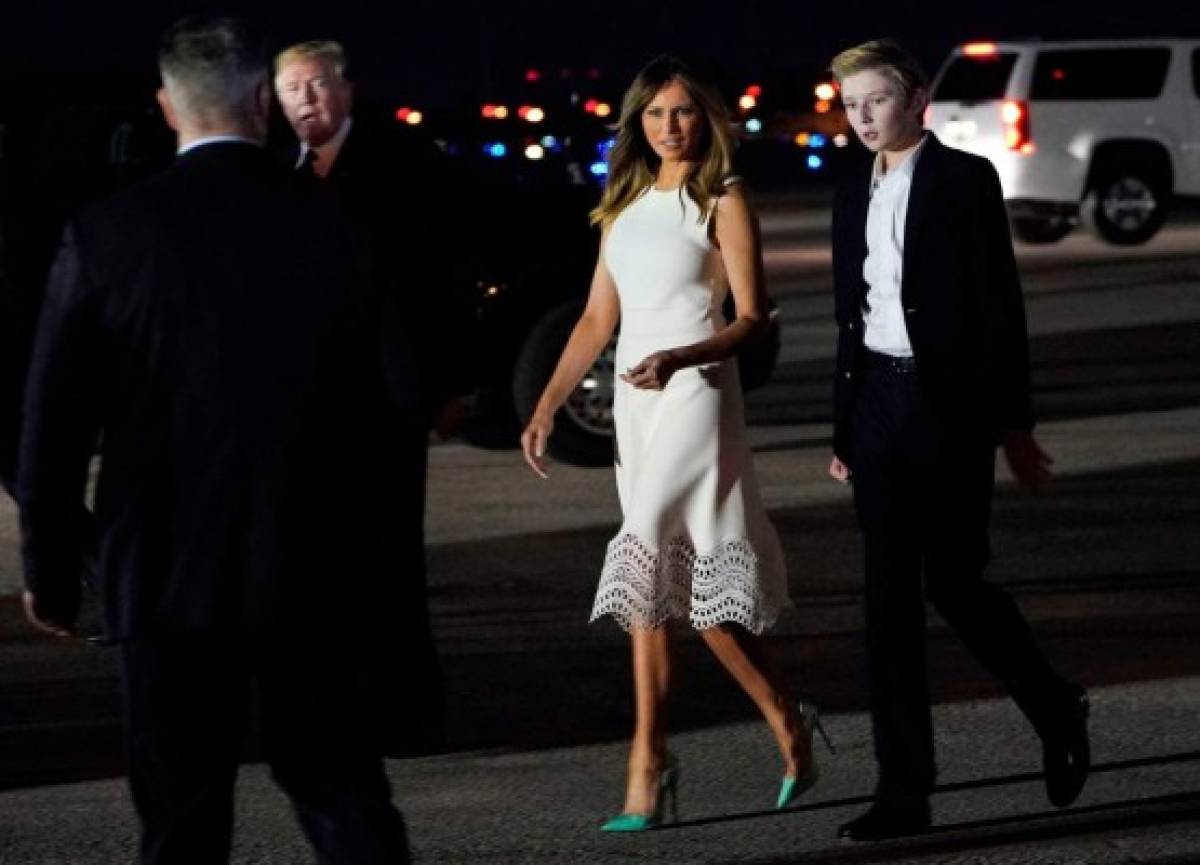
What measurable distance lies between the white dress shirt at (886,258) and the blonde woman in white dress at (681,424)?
0.86 feet

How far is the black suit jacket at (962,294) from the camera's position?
20.8ft

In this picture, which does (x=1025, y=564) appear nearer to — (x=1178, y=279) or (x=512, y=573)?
(x=512, y=573)

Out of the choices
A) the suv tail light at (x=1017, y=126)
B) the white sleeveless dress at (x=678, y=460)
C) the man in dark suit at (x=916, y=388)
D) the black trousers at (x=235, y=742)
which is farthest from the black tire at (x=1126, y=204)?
the black trousers at (x=235, y=742)

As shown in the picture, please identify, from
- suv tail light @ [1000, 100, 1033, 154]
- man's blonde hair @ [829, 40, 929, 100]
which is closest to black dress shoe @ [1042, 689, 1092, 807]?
man's blonde hair @ [829, 40, 929, 100]

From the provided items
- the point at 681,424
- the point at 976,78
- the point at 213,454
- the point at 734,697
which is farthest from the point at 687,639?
the point at 976,78

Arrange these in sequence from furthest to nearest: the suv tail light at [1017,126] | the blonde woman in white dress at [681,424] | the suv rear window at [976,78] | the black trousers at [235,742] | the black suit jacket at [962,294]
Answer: the suv rear window at [976,78], the suv tail light at [1017,126], the blonde woman in white dress at [681,424], the black suit jacket at [962,294], the black trousers at [235,742]

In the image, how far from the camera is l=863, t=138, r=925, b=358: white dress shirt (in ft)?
21.0

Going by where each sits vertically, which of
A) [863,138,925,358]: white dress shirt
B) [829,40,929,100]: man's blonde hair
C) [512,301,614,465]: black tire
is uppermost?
[829,40,929,100]: man's blonde hair

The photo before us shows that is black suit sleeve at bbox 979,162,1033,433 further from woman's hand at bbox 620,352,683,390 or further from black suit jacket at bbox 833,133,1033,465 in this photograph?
woman's hand at bbox 620,352,683,390

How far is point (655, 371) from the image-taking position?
649 cm

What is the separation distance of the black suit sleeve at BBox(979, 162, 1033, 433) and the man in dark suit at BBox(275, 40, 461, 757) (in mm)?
1121

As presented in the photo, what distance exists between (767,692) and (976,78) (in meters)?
22.6

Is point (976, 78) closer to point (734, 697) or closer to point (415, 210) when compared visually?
point (734, 697)

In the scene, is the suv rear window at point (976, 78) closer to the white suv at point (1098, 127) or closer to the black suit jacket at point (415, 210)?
the white suv at point (1098, 127)
